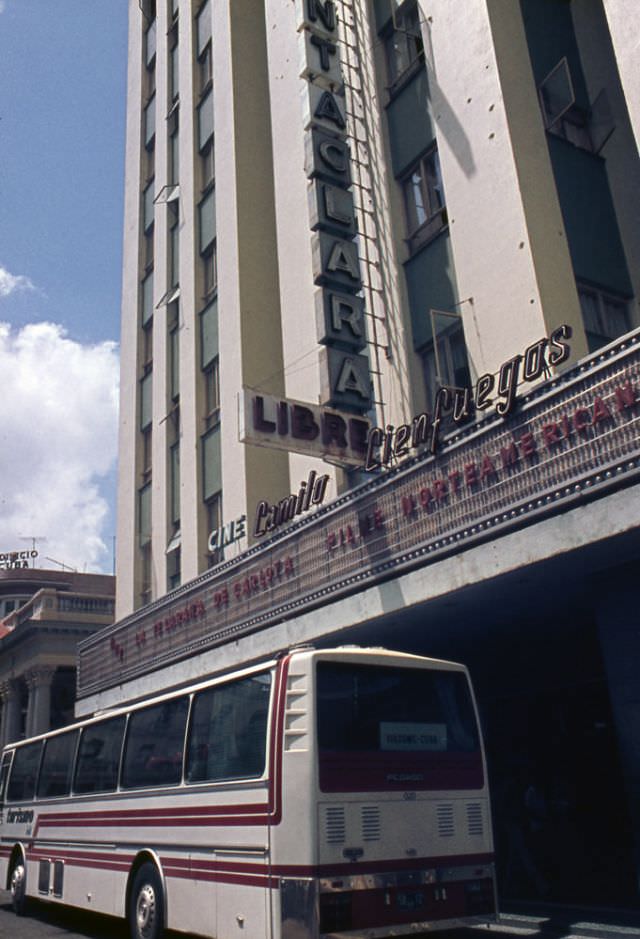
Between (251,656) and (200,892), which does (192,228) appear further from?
(200,892)

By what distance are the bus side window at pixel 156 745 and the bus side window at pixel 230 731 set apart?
1.23 ft

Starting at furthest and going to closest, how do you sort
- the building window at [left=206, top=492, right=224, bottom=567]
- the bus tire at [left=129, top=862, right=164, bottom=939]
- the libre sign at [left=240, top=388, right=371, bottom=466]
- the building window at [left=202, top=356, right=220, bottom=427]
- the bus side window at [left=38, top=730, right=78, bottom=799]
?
the building window at [left=202, top=356, right=220, bottom=427], the building window at [left=206, top=492, right=224, bottom=567], the libre sign at [left=240, top=388, right=371, bottom=466], the bus side window at [left=38, top=730, right=78, bottom=799], the bus tire at [left=129, top=862, right=164, bottom=939]

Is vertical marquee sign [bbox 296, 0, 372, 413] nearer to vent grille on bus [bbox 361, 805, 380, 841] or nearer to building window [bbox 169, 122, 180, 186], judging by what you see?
vent grille on bus [bbox 361, 805, 380, 841]

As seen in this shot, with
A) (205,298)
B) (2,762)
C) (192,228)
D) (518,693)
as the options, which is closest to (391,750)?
(518,693)

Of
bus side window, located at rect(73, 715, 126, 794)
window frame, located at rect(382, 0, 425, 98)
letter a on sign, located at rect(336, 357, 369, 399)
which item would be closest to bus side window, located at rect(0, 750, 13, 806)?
bus side window, located at rect(73, 715, 126, 794)

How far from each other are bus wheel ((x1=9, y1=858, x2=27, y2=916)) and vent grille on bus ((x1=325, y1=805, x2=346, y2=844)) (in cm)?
992

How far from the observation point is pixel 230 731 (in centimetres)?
937

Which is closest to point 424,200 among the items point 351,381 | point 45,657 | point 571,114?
point 571,114

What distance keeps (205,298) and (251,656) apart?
528 inches

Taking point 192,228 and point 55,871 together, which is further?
point 192,228

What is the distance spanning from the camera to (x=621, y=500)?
32.9 ft

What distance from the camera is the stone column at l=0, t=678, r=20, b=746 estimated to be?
38844 mm

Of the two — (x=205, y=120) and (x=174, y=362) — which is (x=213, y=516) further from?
(x=205, y=120)

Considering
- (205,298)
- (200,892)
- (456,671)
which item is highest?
(205,298)
